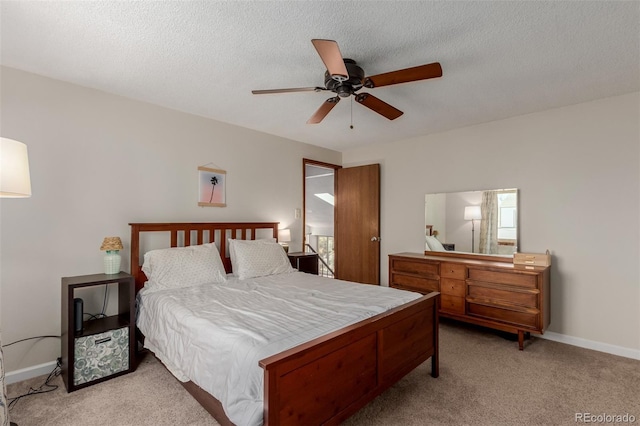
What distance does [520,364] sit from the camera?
108 inches

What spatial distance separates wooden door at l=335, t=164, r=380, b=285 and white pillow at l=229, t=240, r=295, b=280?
169cm

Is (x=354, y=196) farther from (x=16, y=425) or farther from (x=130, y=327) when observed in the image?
(x=16, y=425)

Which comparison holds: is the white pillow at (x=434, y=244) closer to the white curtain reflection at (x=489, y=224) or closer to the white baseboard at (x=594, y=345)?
the white curtain reflection at (x=489, y=224)

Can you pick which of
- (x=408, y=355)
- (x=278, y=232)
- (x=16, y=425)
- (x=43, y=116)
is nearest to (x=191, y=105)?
(x=43, y=116)

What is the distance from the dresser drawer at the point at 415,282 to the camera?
370 centimetres

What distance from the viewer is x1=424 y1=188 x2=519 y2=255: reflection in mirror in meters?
3.60

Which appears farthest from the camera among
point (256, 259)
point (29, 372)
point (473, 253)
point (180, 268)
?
point (473, 253)

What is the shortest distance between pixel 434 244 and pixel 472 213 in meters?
0.63

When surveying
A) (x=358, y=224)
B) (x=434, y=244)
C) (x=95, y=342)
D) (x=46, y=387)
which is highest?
(x=358, y=224)

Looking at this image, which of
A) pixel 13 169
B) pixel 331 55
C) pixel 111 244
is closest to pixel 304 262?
pixel 111 244

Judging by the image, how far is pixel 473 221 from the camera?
3.86 metres

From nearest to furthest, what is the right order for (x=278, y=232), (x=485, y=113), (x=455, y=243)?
1. (x=485, y=113)
2. (x=455, y=243)
3. (x=278, y=232)

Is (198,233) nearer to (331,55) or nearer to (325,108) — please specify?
(325,108)

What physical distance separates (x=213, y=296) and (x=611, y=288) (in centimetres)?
374
